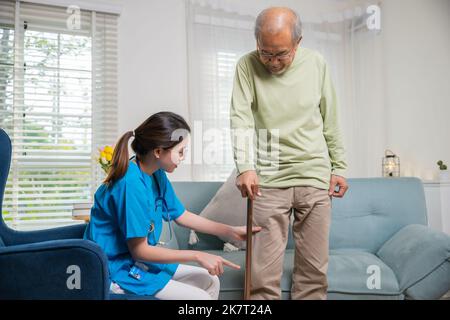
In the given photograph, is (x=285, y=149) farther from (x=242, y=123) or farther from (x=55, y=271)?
(x=55, y=271)

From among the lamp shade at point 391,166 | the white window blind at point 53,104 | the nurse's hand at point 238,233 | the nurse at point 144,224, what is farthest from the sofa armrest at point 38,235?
the lamp shade at point 391,166

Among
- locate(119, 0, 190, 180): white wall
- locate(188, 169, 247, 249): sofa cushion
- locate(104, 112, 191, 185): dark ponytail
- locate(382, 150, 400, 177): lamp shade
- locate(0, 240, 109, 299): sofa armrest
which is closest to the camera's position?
locate(0, 240, 109, 299): sofa armrest

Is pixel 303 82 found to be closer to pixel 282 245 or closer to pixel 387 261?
pixel 282 245

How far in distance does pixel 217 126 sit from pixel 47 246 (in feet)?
7.39

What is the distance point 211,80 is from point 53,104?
108 cm

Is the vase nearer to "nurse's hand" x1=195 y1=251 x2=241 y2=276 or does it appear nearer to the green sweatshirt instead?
the green sweatshirt

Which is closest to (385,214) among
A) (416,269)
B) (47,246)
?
(416,269)

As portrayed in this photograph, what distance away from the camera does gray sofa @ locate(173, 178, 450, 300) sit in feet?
5.79

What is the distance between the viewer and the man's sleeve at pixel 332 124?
1543 millimetres

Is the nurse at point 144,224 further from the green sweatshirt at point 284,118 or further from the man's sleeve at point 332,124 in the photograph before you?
the man's sleeve at point 332,124

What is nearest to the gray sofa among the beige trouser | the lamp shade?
the beige trouser

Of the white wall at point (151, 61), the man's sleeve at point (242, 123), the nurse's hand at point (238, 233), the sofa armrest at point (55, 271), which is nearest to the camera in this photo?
the sofa armrest at point (55, 271)

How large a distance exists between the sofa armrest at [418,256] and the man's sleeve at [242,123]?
0.84 m
